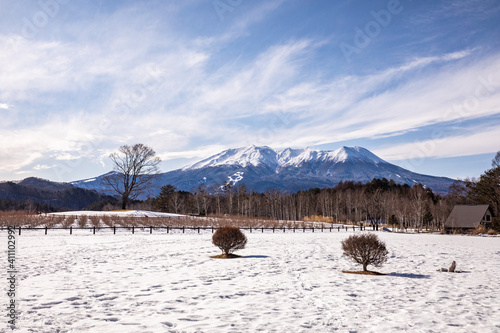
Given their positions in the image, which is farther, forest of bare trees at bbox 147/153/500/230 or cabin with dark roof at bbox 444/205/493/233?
forest of bare trees at bbox 147/153/500/230

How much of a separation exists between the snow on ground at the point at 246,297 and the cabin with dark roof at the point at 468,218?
1979 inches

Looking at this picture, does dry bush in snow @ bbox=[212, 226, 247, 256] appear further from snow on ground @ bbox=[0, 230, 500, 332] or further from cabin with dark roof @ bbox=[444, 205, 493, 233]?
cabin with dark roof @ bbox=[444, 205, 493, 233]

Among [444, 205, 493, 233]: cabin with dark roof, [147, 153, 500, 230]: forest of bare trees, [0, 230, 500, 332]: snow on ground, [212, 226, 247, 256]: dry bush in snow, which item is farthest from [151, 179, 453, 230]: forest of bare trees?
[0, 230, 500, 332]: snow on ground

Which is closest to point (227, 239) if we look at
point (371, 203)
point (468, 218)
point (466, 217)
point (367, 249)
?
point (367, 249)

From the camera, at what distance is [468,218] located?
62562 millimetres

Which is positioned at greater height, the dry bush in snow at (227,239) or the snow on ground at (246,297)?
the dry bush in snow at (227,239)

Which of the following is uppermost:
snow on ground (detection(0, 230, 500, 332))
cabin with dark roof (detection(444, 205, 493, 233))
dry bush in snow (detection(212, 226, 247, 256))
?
dry bush in snow (detection(212, 226, 247, 256))

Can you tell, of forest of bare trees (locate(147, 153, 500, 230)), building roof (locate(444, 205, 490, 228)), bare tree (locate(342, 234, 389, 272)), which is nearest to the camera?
bare tree (locate(342, 234, 389, 272))

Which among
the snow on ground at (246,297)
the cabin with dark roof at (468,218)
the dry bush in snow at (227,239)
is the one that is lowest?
the cabin with dark roof at (468,218)

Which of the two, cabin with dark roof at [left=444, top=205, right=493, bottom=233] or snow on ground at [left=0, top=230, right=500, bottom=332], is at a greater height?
snow on ground at [left=0, top=230, right=500, bottom=332]

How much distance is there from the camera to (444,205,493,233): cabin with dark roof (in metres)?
60.5

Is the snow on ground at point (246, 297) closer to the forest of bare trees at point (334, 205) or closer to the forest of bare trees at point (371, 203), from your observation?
the forest of bare trees at point (371, 203)

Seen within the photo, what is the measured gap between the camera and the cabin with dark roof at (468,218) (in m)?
60.5

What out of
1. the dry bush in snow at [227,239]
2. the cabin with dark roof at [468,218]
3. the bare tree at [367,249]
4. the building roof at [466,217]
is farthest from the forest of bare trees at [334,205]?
the bare tree at [367,249]
